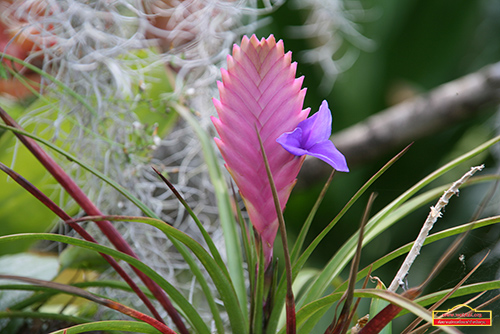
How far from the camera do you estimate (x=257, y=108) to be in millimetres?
372

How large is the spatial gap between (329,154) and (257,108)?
0.26 ft

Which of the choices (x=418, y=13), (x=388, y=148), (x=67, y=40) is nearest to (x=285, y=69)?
(x=67, y=40)

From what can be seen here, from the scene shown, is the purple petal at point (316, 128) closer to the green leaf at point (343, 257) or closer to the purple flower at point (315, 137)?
the purple flower at point (315, 137)

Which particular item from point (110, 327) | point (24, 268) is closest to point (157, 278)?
point (110, 327)

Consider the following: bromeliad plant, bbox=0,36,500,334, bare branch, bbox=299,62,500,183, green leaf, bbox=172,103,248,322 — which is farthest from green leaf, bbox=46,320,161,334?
bare branch, bbox=299,62,500,183

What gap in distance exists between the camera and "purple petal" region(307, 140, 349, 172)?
13.0 inches

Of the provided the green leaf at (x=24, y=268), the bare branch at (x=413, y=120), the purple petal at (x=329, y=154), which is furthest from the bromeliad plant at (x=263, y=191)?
the bare branch at (x=413, y=120)

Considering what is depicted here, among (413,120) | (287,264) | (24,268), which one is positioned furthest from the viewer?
(413,120)

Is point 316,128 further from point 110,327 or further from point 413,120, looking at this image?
point 413,120

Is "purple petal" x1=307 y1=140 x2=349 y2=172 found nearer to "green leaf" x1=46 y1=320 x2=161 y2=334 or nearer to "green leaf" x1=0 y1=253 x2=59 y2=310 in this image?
"green leaf" x1=46 y1=320 x2=161 y2=334

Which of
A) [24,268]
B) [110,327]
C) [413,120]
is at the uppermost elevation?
[413,120]

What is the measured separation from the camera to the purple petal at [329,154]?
1.08 feet

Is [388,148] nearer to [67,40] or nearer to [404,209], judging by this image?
[404,209]

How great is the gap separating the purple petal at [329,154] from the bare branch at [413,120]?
629mm
